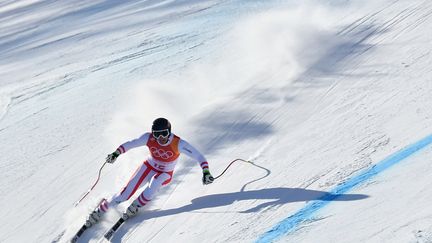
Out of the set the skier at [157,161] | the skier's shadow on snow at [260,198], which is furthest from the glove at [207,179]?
the skier's shadow on snow at [260,198]

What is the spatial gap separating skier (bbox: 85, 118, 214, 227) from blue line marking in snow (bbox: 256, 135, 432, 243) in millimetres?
1144

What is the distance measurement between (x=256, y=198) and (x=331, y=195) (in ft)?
2.76

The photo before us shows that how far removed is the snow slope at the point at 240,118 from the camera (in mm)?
5746

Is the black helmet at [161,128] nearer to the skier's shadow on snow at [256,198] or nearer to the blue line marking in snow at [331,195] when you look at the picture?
the skier's shadow on snow at [256,198]

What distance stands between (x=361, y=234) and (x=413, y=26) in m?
6.17

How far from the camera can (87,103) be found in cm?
1000

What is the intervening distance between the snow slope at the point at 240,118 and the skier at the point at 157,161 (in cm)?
24

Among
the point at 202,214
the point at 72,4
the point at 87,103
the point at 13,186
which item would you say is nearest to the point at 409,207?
the point at 202,214

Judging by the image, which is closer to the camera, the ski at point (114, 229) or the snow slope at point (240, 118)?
the snow slope at point (240, 118)

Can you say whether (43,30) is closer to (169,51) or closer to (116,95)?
(169,51)

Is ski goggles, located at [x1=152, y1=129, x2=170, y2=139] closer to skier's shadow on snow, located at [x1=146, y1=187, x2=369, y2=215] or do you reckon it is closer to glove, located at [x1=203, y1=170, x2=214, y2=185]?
glove, located at [x1=203, y1=170, x2=214, y2=185]

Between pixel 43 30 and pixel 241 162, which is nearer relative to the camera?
pixel 241 162

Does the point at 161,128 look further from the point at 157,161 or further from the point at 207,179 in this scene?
the point at 207,179

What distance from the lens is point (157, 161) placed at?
21.7 feet
